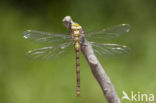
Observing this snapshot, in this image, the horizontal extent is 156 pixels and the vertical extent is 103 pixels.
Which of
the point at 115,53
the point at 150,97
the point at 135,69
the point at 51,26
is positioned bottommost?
the point at 150,97

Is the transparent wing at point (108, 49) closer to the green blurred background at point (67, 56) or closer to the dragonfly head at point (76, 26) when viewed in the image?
the dragonfly head at point (76, 26)

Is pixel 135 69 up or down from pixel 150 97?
up

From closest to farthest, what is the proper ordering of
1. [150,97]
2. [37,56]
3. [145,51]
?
[37,56], [150,97], [145,51]

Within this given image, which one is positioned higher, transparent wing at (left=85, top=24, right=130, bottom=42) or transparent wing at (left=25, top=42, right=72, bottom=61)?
transparent wing at (left=85, top=24, right=130, bottom=42)

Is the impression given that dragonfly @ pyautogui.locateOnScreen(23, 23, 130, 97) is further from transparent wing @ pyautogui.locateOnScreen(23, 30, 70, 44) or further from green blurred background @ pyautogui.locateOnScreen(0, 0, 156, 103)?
green blurred background @ pyautogui.locateOnScreen(0, 0, 156, 103)

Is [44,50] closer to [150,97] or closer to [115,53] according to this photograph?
[115,53]

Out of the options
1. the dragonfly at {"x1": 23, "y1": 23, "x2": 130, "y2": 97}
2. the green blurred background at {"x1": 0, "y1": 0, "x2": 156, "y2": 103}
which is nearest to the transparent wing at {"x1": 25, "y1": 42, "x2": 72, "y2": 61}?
the dragonfly at {"x1": 23, "y1": 23, "x2": 130, "y2": 97}

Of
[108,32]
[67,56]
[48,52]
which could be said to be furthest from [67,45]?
[67,56]

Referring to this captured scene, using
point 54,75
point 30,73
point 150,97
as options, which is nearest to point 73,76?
point 54,75
